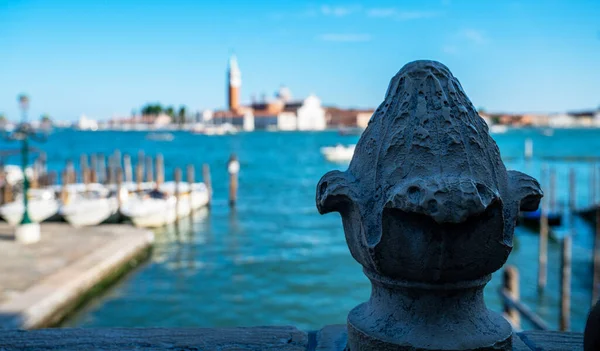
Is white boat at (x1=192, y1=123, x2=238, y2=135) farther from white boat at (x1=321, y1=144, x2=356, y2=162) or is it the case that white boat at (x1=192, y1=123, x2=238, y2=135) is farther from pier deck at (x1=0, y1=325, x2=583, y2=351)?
pier deck at (x1=0, y1=325, x2=583, y2=351)

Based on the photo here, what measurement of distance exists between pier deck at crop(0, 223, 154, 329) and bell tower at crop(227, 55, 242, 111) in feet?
432

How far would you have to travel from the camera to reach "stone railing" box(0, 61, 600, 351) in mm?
1510

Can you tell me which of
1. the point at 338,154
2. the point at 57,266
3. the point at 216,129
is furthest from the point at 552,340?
the point at 216,129

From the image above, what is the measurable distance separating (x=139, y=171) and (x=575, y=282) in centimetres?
1905

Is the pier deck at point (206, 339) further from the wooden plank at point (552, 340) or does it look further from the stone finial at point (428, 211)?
the stone finial at point (428, 211)

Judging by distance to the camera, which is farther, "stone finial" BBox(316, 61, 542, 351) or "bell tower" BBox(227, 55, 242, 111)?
"bell tower" BBox(227, 55, 242, 111)

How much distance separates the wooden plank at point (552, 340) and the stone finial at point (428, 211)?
1.54ft

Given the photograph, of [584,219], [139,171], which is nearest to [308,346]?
[584,219]

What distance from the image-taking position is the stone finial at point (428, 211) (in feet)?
4.98

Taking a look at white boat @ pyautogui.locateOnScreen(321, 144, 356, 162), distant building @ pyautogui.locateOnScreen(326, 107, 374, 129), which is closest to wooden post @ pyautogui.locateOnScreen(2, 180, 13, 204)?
white boat @ pyautogui.locateOnScreen(321, 144, 356, 162)

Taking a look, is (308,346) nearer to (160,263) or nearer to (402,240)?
(402,240)

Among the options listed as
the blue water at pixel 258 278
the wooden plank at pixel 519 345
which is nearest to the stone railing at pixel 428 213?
the wooden plank at pixel 519 345

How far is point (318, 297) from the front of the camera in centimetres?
1265

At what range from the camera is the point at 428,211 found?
146cm
